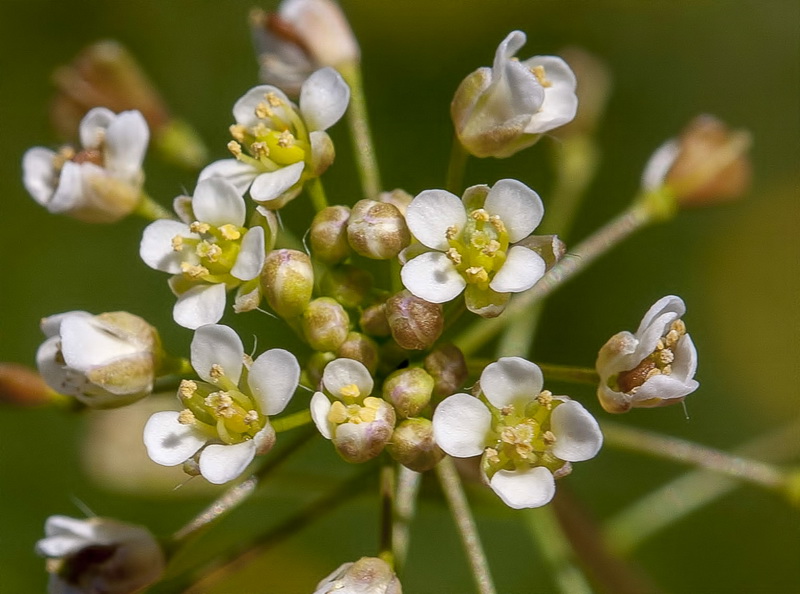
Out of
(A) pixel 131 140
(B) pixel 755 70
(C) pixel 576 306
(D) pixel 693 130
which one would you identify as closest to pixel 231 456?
(A) pixel 131 140

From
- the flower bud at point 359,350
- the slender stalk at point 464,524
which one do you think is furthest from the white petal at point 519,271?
the slender stalk at point 464,524

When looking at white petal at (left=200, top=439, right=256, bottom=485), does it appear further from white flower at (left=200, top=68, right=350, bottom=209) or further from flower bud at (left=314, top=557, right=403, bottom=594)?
white flower at (left=200, top=68, right=350, bottom=209)

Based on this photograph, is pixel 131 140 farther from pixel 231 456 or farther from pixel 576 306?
pixel 576 306

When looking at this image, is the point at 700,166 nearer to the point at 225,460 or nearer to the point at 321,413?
the point at 321,413

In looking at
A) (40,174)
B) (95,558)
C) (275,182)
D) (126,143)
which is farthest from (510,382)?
(40,174)

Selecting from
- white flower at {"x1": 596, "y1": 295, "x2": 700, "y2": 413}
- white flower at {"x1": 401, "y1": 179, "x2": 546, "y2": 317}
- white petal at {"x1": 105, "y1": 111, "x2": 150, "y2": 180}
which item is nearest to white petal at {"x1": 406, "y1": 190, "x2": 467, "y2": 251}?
white flower at {"x1": 401, "y1": 179, "x2": 546, "y2": 317}

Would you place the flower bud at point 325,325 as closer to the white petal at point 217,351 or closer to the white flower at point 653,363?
the white petal at point 217,351
